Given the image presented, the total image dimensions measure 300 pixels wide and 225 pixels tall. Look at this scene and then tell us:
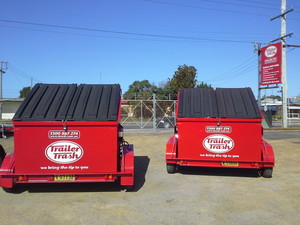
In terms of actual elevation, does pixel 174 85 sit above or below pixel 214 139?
above

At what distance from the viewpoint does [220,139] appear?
695cm

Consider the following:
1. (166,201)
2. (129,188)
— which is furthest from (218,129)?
(129,188)

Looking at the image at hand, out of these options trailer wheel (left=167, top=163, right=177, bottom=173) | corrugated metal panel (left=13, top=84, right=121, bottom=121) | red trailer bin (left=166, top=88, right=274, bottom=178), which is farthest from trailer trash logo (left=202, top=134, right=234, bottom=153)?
corrugated metal panel (left=13, top=84, right=121, bottom=121)

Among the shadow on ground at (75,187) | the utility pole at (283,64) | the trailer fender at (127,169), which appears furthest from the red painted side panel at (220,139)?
the utility pole at (283,64)

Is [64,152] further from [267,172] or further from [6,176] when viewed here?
[267,172]

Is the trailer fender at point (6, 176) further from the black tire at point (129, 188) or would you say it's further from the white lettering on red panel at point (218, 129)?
the white lettering on red panel at point (218, 129)

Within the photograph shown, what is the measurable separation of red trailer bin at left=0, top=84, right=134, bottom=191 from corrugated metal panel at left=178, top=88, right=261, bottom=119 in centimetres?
245

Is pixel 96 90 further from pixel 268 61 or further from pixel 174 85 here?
pixel 174 85

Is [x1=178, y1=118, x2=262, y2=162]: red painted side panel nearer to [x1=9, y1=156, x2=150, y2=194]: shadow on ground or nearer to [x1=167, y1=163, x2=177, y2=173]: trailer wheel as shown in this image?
[x1=167, y1=163, x2=177, y2=173]: trailer wheel

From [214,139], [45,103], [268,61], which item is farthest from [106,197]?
[268,61]

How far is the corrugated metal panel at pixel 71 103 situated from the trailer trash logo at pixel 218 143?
2671 millimetres

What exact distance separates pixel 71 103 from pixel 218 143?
12.7ft

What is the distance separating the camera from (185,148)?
709 centimetres

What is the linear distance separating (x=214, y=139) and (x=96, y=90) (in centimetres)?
331
